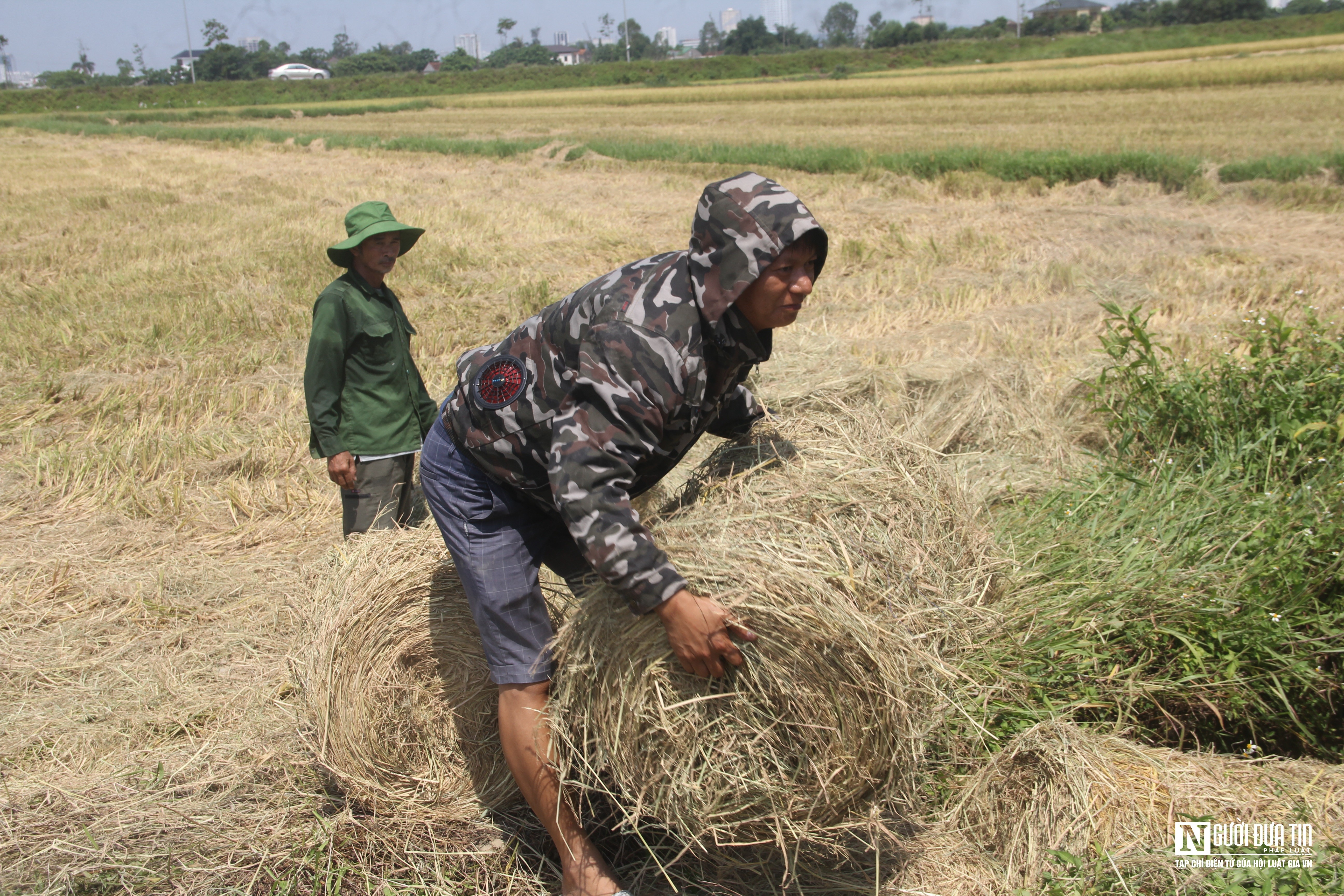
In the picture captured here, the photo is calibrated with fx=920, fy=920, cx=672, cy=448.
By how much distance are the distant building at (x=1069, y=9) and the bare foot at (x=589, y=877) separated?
86.0 m

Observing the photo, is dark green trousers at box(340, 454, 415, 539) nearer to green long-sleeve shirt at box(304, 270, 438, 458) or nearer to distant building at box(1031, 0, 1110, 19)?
green long-sleeve shirt at box(304, 270, 438, 458)

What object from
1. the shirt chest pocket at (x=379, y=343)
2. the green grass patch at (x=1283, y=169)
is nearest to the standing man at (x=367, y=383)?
the shirt chest pocket at (x=379, y=343)

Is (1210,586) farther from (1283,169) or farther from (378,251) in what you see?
(1283,169)

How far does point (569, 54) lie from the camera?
156 metres

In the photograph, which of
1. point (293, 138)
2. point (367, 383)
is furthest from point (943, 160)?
point (293, 138)

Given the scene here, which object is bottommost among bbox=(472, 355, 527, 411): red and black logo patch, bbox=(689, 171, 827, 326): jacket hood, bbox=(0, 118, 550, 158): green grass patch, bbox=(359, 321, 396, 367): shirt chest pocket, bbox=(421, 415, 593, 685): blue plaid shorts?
bbox=(421, 415, 593, 685): blue plaid shorts

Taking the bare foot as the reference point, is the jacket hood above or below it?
above

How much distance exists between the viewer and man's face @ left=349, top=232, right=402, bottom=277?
154 inches

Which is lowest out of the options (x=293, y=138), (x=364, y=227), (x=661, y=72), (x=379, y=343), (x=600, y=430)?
(x=379, y=343)

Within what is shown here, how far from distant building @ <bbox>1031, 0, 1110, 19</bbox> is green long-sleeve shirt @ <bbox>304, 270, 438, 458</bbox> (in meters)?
84.4

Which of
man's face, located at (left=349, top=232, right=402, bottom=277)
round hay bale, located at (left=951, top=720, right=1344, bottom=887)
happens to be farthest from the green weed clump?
man's face, located at (left=349, top=232, right=402, bottom=277)

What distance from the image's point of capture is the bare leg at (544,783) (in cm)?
232

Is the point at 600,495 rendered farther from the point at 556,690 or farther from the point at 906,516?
the point at 906,516

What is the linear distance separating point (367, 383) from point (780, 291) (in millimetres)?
2531
